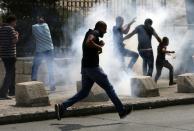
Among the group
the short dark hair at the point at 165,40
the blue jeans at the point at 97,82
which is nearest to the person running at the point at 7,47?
the blue jeans at the point at 97,82

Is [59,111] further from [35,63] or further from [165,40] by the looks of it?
[165,40]

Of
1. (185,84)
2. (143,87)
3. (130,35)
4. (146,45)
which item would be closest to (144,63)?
(146,45)

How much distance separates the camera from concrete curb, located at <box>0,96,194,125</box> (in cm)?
979

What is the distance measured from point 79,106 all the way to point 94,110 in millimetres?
301

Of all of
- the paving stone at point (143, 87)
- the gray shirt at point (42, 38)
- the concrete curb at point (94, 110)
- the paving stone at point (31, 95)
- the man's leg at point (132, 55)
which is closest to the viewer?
the concrete curb at point (94, 110)

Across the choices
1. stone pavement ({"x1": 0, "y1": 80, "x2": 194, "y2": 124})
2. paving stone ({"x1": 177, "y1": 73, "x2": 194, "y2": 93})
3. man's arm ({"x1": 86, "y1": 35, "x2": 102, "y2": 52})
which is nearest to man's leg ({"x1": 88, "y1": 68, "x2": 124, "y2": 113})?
man's arm ({"x1": 86, "y1": 35, "x2": 102, "y2": 52})

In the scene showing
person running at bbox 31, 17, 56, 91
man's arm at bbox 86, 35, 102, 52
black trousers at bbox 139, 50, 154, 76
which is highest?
man's arm at bbox 86, 35, 102, 52

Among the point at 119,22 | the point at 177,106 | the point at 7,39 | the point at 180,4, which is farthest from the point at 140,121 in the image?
the point at 180,4

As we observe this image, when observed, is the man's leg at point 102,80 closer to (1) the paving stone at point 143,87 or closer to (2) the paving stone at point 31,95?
(2) the paving stone at point 31,95

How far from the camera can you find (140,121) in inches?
384

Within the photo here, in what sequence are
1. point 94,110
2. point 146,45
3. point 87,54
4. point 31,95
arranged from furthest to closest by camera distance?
point 146,45, point 31,95, point 94,110, point 87,54

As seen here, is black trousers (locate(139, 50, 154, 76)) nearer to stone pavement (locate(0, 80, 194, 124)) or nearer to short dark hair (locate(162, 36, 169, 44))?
short dark hair (locate(162, 36, 169, 44))

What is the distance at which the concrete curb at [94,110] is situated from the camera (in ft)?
32.1

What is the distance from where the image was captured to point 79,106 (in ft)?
35.2
